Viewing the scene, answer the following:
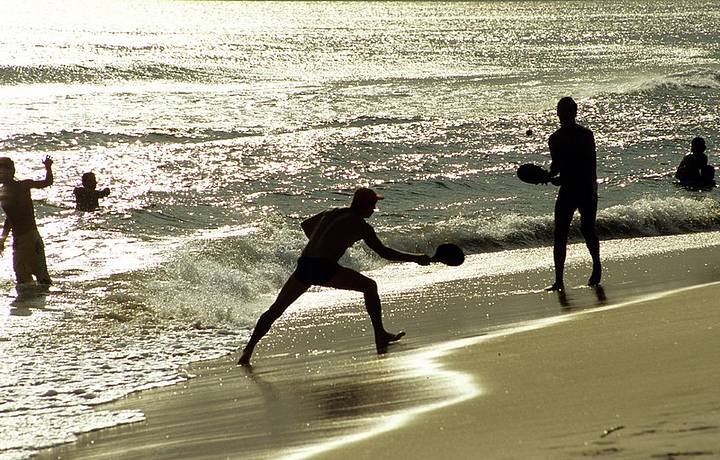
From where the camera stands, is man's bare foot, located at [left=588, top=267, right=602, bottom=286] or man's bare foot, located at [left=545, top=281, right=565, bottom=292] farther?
man's bare foot, located at [left=588, top=267, right=602, bottom=286]

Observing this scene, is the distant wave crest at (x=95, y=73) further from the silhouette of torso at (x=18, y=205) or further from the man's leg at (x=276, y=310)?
the man's leg at (x=276, y=310)

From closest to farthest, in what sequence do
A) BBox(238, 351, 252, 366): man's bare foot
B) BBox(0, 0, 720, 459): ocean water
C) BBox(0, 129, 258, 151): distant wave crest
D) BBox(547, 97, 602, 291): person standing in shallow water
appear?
BBox(238, 351, 252, 366): man's bare foot, BBox(0, 0, 720, 459): ocean water, BBox(547, 97, 602, 291): person standing in shallow water, BBox(0, 129, 258, 151): distant wave crest

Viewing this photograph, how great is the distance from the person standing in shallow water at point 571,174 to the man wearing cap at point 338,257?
2720mm

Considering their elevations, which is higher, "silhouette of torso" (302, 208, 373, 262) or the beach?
"silhouette of torso" (302, 208, 373, 262)

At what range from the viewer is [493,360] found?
7.62 metres

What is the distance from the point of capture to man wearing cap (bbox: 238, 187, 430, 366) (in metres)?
8.77

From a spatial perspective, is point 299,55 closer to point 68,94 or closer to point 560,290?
point 68,94

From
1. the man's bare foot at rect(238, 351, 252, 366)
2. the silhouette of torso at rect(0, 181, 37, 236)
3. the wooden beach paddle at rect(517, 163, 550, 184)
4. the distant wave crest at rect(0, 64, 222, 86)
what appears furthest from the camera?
the distant wave crest at rect(0, 64, 222, 86)

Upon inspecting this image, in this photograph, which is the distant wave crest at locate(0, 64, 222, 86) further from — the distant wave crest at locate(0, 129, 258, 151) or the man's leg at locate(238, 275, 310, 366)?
the man's leg at locate(238, 275, 310, 366)

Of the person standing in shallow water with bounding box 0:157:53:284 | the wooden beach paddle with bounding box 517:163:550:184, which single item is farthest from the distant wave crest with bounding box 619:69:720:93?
the person standing in shallow water with bounding box 0:157:53:284

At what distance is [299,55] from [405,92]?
21359 millimetres

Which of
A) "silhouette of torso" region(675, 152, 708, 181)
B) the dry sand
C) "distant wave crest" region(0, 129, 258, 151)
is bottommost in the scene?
the dry sand

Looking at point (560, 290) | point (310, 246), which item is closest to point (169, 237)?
point (560, 290)

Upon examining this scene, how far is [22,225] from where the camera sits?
12305 mm
